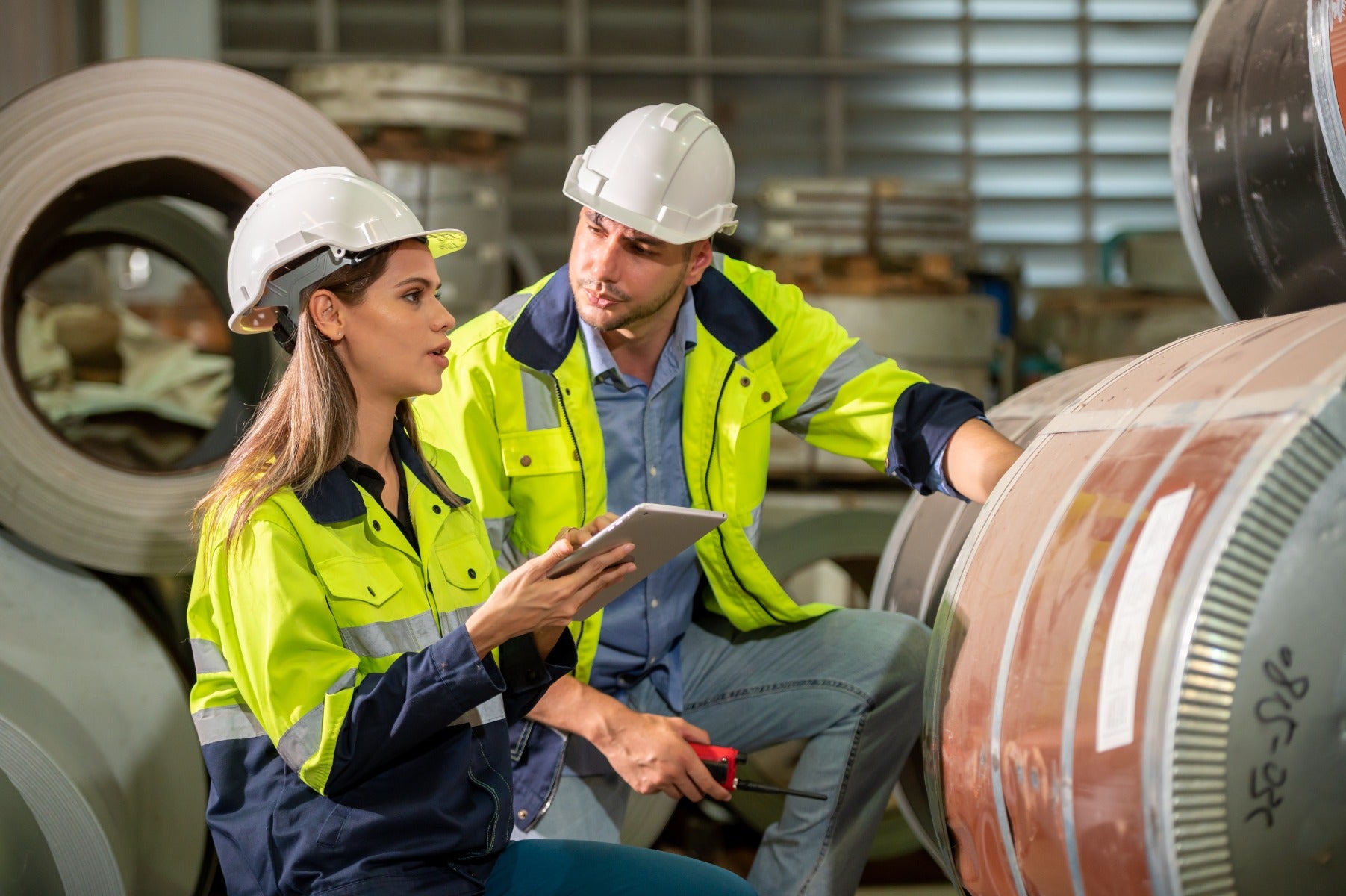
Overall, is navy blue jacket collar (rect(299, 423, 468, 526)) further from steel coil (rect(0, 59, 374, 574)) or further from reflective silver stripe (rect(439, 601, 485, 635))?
steel coil (rect(0, 59, 374, 574))

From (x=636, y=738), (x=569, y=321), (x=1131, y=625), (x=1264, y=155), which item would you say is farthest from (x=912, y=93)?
(x=1131, y=625)

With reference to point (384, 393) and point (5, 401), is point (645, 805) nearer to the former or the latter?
point (384, 393)

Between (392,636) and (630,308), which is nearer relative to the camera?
(392,636)

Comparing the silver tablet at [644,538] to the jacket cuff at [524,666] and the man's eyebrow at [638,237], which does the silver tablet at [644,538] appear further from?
the man's eyebrow at [638,237]

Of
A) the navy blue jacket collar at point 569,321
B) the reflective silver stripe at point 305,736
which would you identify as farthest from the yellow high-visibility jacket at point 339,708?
the navy blue jacket collar at point 569,321

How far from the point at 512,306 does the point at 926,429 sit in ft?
2.60

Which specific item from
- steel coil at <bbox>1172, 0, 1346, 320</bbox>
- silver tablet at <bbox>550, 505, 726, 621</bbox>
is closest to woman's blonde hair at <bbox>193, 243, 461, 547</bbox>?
silver tablet at <bbox>550, 505, 726, 621</bbox>

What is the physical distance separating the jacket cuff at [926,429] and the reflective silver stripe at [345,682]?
114 centimetres

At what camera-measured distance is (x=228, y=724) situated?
1.64 meters

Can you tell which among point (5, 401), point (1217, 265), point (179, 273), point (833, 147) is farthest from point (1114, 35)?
point (5, 401)

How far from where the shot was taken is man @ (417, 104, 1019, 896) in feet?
7.41

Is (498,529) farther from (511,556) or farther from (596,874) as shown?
(596,874)

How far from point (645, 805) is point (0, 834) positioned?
1.22 m

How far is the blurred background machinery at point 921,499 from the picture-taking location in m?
1.28
